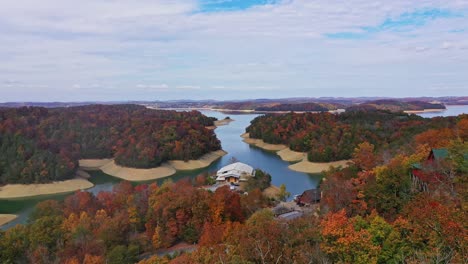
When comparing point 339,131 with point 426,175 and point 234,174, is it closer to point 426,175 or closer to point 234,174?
point 234,174

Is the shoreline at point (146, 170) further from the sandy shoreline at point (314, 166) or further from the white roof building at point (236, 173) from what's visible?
the sandy shoreline at point (314, 166)

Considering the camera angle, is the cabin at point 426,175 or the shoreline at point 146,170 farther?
the shoreline at point 146,170

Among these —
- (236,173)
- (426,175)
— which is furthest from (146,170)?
(426,175)

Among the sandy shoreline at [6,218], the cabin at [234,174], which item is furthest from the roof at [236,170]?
the sandy shoreline at [6,218]

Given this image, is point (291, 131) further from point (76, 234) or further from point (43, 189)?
point (76, 234)

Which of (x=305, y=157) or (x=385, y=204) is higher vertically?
(x=385, y=204)

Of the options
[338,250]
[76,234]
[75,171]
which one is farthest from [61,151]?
[338,250]

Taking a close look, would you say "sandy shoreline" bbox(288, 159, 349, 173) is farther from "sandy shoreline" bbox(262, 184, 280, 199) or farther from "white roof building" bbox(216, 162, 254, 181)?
"sandy shoreline" bbox(262, 184, 280, 199)
